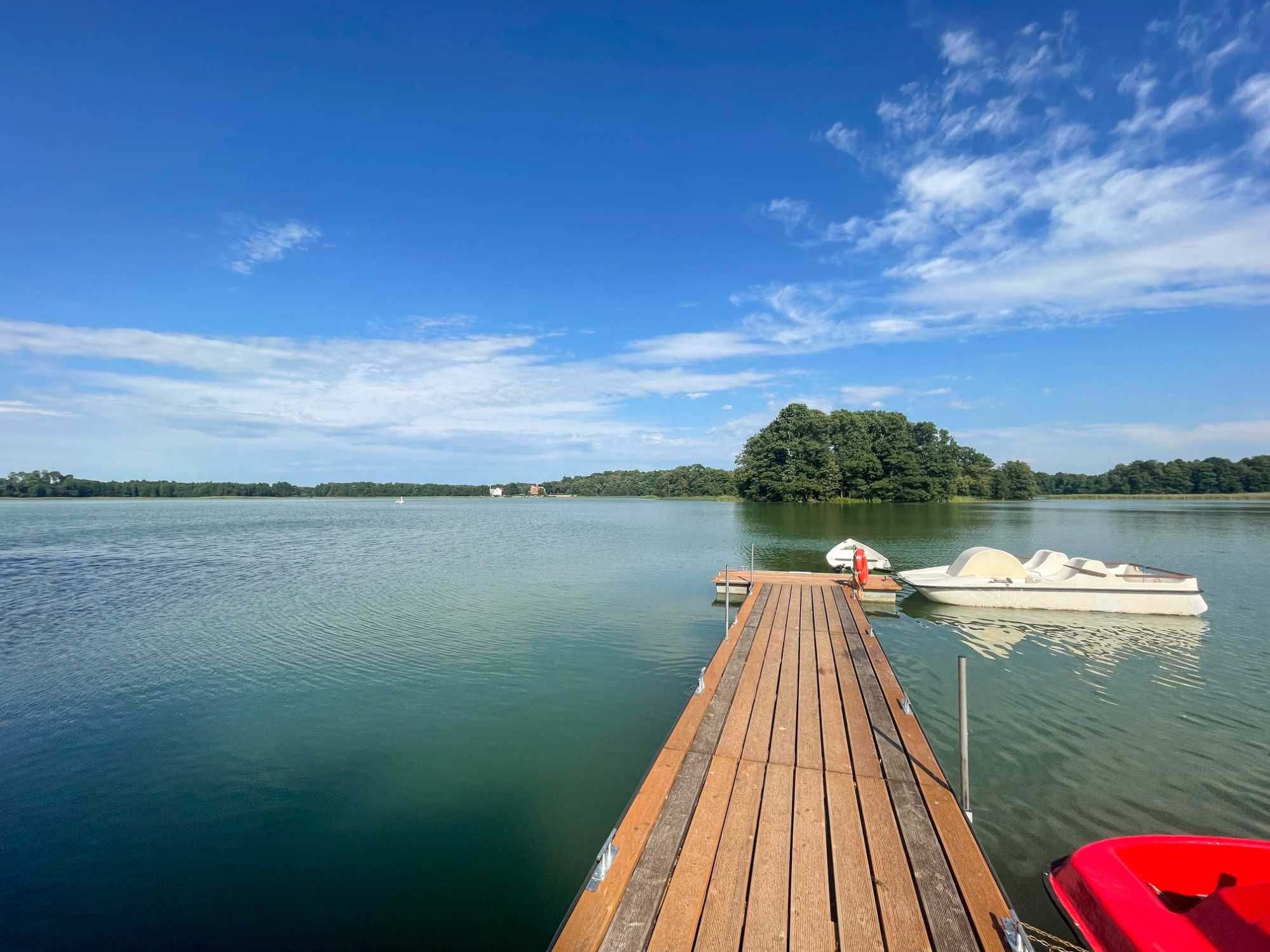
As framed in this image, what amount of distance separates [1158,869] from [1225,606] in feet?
51.2

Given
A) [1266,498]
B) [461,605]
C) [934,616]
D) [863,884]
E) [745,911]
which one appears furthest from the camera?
[1266,498]

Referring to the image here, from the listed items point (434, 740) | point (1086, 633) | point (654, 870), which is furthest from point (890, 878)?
point (1086, 633)

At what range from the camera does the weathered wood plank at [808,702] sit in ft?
16.8

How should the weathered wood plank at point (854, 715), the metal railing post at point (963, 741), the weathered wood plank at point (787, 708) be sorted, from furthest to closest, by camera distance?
the weathered wood plank at point (787, 708), the weathered wood plank at point (854, 715), the metal railing post at point (963, 741)

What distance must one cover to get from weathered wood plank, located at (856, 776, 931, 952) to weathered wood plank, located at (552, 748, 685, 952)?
57.8 inches

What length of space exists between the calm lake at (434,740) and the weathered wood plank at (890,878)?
1230 mm

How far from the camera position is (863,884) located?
3.38 metres

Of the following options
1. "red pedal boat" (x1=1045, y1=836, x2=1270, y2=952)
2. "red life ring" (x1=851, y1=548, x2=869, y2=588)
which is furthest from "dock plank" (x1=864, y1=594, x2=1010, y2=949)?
"red life ring" (x1=851, y1=548, x2=869, y2=588)

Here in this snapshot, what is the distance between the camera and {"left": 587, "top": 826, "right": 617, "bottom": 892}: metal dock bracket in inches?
128

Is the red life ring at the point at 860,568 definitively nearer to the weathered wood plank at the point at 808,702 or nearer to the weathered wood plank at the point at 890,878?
the weathered wood plank at the point at 808,702

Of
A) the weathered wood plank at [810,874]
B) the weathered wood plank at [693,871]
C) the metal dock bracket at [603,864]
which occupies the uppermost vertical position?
the metal dock bracket at [603,864]

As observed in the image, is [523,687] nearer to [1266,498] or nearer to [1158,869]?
[1158,869]

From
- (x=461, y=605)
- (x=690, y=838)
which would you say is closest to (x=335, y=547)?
(x=461, y=605)

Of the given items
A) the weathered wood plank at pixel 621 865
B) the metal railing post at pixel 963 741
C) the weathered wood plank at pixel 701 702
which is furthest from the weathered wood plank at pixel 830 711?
the weathered wood plank at pixel 621 865
